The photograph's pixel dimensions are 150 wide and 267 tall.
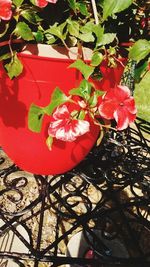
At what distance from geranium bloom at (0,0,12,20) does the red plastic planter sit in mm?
102

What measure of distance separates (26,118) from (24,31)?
9.6 inches

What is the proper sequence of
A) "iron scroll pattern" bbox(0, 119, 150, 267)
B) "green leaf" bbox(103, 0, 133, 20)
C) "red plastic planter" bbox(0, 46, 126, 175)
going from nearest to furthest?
"green leaf" bbox(103, 0, 133, 20)
"red plastic planter" bbox(0, 46, 126, 175)
"iron scroll pattern" bbox(0, 119, 150, 267)

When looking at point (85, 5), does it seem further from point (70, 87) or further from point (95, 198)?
point (95, 198)

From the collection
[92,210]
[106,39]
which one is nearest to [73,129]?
[106,39]

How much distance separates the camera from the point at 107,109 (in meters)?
0.86

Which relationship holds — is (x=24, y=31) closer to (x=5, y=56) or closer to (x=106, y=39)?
(x=5, y=56)

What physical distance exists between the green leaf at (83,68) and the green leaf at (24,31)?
12cm

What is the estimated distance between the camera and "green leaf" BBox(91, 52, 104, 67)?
0.88m

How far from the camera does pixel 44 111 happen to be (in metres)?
0.86

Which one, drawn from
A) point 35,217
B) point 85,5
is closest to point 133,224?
point 35,217

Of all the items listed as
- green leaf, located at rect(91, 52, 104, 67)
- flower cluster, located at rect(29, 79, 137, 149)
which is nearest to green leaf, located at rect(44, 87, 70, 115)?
flower cluster, located at rect(29, 79, 137, 149)

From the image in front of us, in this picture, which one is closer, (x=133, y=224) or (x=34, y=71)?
(x=34, y=71)

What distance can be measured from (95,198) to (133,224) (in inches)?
12.1

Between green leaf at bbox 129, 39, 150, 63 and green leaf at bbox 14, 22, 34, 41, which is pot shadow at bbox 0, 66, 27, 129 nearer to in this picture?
green leaf at bbox 14, 22, 34, 41
